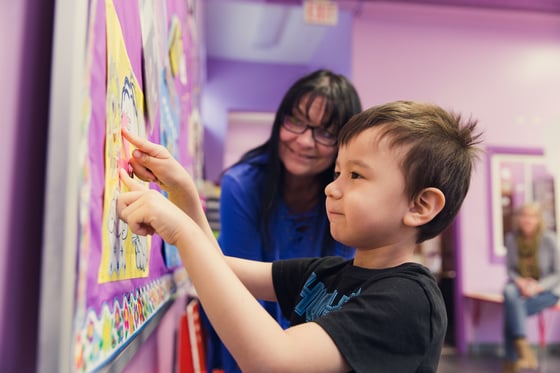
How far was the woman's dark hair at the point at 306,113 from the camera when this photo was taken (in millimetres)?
1386

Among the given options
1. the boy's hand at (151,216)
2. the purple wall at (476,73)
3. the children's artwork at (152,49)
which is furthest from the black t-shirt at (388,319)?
the purple wall at (476,73)

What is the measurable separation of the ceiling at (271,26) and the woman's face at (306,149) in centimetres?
325

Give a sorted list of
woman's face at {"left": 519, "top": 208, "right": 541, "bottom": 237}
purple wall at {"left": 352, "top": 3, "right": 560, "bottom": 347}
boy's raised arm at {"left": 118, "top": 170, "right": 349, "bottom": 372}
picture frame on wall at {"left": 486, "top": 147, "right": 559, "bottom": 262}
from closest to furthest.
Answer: boy's raised arm at {"left": 118, "top": 170, "right": 349, "bottom": 372} → woman's face at {"left": 519, "top": 208, "right": 541, "bottom": 237} → purple wall at {"left": 352, "top": 3, "right": 560, "bottom": 347} → picture frame on wall at {"left": 486, "top": 147, "right": 559, "bottom": 262}

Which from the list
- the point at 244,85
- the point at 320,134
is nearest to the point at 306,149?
the point at 320,134

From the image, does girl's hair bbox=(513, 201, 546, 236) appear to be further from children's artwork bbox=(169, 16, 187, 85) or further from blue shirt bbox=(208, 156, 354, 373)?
children's artwork bbox=(169, 16, 187, 85)

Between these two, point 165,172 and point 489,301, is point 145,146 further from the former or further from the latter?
point 489,301

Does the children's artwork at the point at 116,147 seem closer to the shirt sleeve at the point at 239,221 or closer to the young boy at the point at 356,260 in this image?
the young boy at the point at 356,260

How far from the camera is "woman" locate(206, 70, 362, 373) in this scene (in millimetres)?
1394

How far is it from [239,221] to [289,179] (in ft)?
0.64

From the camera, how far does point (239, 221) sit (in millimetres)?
1438

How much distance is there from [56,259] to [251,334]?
9.4 inches

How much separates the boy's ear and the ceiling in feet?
12.7

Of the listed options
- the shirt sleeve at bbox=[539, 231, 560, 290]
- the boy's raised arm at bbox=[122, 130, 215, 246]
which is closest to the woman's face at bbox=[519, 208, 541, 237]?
the shirt sleeve at bbox=[539, 231, 560, 290]

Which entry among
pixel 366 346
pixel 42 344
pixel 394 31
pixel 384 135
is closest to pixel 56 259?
pixel 42 344
